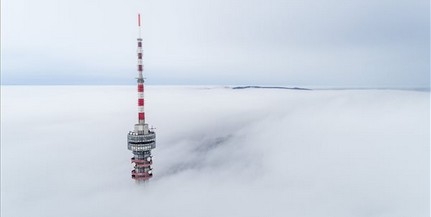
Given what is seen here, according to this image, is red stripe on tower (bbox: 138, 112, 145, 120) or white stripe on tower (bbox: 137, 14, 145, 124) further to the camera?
red stripe on tower (bbox: 138, 112, 145, 120)

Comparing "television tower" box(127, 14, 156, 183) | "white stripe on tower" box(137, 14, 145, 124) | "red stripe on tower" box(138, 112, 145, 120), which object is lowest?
"television tower" box(127, 14, 156, 183)

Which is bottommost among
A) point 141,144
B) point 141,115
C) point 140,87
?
point 141,144

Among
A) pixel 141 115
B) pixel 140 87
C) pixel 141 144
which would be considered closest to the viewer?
pixel 140 87

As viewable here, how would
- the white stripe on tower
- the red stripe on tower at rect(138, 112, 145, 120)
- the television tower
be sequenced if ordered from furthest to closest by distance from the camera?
the television tower → the red stripe on tower at rect(138, 112, 145, 120) → the white stripe on tower

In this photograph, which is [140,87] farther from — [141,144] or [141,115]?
[141,144]

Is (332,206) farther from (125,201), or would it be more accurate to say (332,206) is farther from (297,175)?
(125,201)

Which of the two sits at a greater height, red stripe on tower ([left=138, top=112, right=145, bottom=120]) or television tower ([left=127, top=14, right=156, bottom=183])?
red stripe on tower ([left=138, top=112, right=145, bottom=120])

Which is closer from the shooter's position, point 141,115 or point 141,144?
point 141,115

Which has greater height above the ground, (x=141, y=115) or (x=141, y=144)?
(x=141, y=115)

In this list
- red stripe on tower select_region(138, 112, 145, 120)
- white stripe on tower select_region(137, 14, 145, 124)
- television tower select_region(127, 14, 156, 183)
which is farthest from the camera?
television tower select_region(127, 14, 156, 183)

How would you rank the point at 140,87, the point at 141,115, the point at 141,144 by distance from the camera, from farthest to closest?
the point at 141,144 < the point at 141,115 < the point at 140,87

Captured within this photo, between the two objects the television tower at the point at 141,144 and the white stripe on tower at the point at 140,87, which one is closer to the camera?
the white stripe on tower at the point at 140,87

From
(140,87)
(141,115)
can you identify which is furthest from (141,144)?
(140,87)
